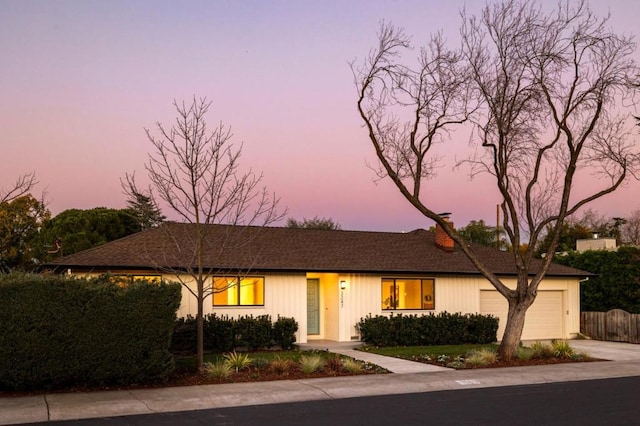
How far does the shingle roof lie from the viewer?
74.3 feet

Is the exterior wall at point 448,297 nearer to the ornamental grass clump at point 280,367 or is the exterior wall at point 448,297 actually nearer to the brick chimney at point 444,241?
the brick chimney at point 444,241

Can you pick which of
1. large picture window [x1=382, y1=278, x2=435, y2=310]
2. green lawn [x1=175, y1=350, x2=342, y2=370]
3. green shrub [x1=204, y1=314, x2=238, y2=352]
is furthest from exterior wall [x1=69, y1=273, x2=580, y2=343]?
green lawn [x1=175, y1=350, x2=342, y2=370]

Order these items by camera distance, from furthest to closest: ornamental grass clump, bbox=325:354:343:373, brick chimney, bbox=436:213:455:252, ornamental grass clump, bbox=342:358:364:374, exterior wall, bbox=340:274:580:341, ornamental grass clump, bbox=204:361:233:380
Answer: brick chimney, bbox=436:213:455:252
exterior wall, bbox=340:274:580:341
ornamental grass clump, bbox=325:354:343:373
ornamental grass clump, bbox=342:358:364:374
ornamental grass clump, bbox=204:361:233:380

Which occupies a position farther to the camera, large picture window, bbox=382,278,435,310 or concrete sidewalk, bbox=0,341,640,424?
large picture window, bbox=382,278,435,310

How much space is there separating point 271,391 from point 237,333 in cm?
826

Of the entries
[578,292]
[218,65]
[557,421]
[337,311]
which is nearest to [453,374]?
[557,421]

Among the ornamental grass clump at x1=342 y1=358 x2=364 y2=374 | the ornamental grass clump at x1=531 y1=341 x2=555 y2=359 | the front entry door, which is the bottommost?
the ornamental grass clump at x1=531 y1=341 x2=555 y2=359

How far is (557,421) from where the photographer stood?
11.5 metres

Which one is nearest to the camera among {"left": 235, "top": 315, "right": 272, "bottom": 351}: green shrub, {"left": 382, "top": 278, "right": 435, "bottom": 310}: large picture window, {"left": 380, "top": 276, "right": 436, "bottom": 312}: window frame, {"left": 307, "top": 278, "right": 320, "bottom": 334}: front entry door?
{"left": 235, "top": 315, "right": 272, "bottom": 351}: green shrub

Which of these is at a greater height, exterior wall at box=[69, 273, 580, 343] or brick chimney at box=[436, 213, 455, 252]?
brick chimney at box=[436, 213, 455, 252]

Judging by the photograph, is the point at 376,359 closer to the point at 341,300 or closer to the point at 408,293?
the point at 341,300

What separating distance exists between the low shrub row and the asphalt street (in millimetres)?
9065

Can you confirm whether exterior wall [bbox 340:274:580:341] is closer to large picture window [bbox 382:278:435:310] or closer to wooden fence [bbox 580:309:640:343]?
large picture window [bbox 382:278:435:310]

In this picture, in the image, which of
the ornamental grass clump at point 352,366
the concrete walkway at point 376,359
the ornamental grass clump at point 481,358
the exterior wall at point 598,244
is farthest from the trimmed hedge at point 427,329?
the exterior wall at point 598,244
